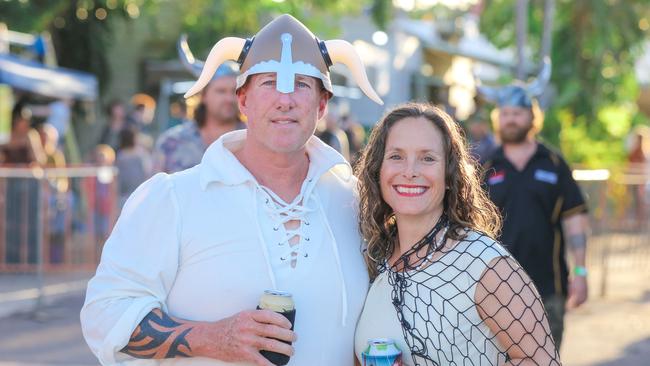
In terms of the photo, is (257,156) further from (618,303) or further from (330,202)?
(618,303)

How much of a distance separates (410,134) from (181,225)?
0.86 meters

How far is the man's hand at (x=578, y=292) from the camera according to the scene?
275 inches

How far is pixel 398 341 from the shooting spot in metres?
3.64

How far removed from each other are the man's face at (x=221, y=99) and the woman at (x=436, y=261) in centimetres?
276

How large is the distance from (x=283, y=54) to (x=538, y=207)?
3.44 m

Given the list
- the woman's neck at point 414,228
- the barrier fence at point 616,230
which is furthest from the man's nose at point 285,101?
the barrier fence at point 616,230

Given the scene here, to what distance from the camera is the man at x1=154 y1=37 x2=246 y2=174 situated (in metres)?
6.65

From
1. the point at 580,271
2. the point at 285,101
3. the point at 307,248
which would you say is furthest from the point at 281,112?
the point at 580,271

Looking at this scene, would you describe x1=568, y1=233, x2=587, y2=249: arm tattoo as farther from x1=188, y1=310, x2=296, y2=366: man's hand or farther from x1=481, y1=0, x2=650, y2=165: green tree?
x1=481, y1=0, x2=650, y2=165: green tree

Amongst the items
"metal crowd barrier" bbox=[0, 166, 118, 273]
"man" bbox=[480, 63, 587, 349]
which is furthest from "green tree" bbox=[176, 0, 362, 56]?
"man" bbox=[480, 63, 587, 349]

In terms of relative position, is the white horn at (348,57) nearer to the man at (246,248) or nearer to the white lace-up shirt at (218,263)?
the man at (246,248)

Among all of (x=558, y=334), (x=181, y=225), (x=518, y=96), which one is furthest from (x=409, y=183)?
(x=518, y=96)

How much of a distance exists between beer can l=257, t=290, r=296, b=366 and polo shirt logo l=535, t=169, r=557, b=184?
12.4 feet

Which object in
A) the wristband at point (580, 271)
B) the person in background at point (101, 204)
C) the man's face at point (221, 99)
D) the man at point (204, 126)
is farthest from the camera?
the person in background at point (101, 204)
